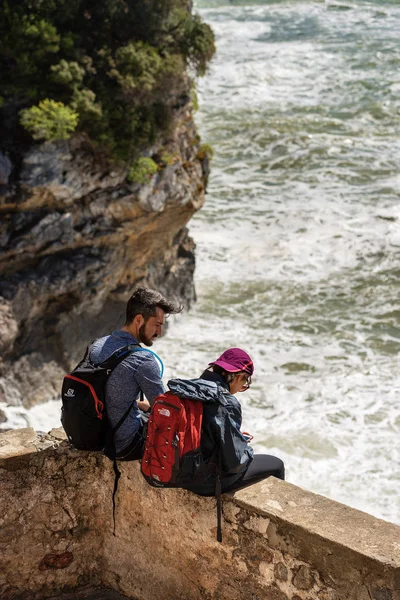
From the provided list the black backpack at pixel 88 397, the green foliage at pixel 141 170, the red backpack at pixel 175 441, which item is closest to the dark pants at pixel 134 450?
the black backpack at pixel 88 397

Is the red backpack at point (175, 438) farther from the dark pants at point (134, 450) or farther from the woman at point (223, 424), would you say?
the dark pants at point (134, 450)

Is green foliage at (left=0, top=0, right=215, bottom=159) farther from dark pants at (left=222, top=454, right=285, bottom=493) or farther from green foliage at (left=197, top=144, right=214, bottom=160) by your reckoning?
dark pants at (left=222, top=454, right=285, bottom=493)

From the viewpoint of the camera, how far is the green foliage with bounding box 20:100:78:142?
1048 cm

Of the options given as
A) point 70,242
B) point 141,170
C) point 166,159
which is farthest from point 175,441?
point 166,159

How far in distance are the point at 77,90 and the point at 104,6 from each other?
1472 mm

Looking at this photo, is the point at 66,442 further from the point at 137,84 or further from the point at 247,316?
the point at 247,316

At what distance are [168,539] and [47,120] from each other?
296 inches

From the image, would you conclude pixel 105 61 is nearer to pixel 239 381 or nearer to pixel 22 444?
pixel 22 444

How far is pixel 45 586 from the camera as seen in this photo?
417 centimetres

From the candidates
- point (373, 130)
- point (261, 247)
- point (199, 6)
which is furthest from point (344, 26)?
point (261, 247)

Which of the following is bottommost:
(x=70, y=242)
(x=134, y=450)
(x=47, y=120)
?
(x=70, y=242)

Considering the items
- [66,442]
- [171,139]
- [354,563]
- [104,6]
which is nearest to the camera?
[354,563]

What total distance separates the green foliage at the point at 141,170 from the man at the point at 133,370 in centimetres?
793

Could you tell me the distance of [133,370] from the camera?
3.78 meters
